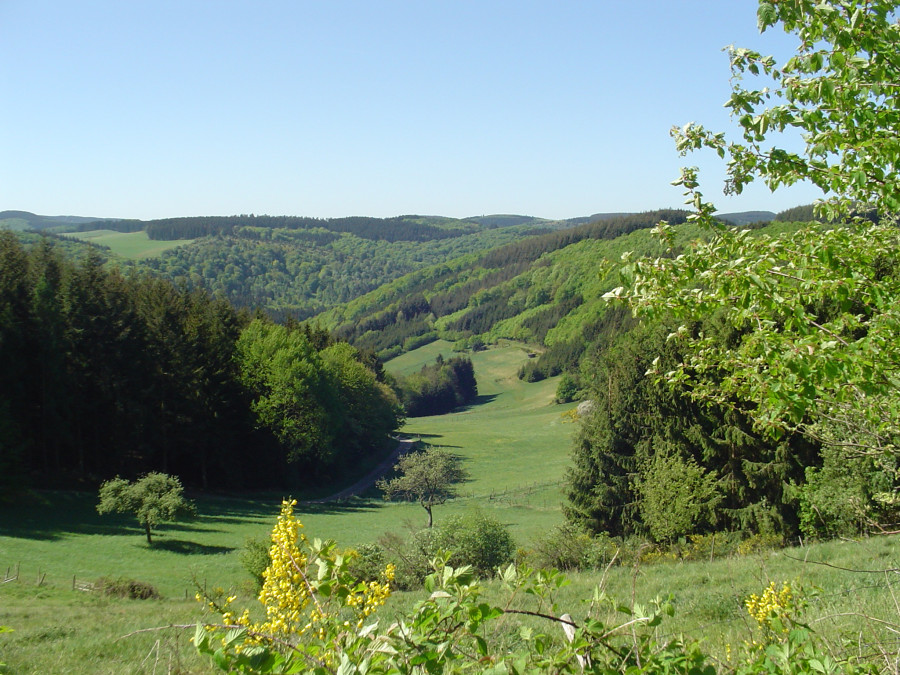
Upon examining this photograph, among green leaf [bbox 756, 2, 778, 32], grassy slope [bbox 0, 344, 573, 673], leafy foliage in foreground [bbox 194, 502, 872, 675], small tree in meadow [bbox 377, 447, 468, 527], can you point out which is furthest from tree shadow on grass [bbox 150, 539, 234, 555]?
green leaf [bbox 756, 2, 778, 32]

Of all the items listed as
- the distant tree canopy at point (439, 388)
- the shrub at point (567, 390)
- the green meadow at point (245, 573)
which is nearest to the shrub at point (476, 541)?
the green meadow at point (245, 573)

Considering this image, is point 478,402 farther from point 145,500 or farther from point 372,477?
point 145,500

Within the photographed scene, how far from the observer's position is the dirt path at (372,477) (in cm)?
4912

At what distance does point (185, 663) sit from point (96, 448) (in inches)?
1518

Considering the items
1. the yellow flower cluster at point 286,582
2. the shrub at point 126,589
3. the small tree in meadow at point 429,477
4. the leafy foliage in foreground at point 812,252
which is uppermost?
the leafy foliage in foreground at point 812,252

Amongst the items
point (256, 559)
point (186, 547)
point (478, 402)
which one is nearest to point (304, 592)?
point (256, 559)

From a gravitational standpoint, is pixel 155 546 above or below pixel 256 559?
below

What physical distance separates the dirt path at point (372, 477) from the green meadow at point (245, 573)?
197cm

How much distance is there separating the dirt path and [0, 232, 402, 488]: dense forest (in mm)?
3459

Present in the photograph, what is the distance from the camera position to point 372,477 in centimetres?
5841

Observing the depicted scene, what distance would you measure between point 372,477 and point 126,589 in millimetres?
40894

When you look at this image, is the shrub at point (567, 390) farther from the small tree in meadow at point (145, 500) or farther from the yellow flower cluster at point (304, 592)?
the yellow flower cluster at point (304, 592)

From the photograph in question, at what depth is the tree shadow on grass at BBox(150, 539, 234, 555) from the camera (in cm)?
2866

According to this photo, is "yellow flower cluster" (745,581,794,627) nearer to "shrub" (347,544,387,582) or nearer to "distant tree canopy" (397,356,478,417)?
"shrub" (347,544,387,582)
